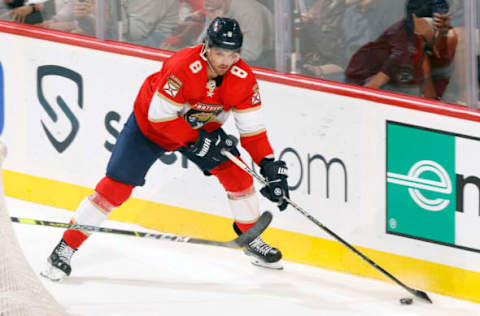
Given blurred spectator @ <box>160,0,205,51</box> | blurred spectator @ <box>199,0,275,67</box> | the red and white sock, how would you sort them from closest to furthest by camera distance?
the red and white sock
blurred spectator @ <box>199,0,275,67</box>
blurred spectator @ <box>160,0,205,51</box>

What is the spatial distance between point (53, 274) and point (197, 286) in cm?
70

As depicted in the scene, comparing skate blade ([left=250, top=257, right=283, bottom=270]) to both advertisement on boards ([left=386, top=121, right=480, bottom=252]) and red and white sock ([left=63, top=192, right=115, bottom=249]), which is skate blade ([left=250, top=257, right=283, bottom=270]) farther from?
red and white sock ([left=63, top=192, right=115, bottom=249])

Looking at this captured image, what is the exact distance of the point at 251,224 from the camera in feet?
17.4

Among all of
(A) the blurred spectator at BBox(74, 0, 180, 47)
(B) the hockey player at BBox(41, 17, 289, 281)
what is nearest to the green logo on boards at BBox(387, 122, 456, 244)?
(B) the hockey player at BBox(41, 17, 289, 281)

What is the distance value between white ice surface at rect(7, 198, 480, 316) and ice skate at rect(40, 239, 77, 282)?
1.6 inches

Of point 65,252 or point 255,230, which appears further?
point 65,252

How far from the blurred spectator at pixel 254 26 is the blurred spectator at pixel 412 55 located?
0.51 m

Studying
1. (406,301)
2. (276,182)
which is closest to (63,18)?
(276,182)

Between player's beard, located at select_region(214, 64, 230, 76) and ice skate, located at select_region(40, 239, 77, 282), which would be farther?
ice skate, located at select_region(40, 239, 77, 282)

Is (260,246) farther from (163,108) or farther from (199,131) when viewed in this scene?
(163,108)

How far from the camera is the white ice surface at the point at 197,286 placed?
4883mm

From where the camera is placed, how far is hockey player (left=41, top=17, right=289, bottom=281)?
4762 millimetres

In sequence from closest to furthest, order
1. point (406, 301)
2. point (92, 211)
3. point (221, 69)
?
point (221, 69) → point (406, 301) → point (92, 211)

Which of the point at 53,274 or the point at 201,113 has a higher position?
the point at 201,113
